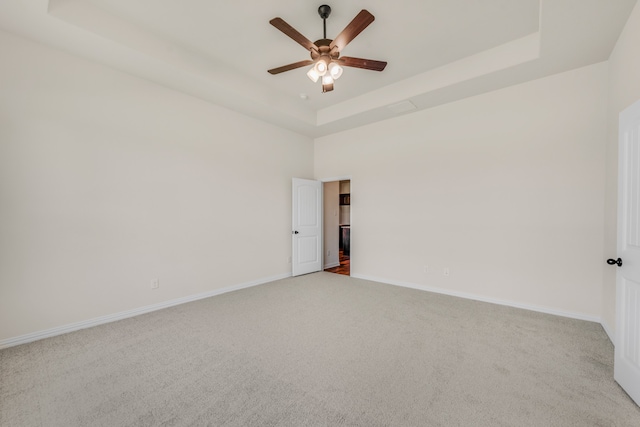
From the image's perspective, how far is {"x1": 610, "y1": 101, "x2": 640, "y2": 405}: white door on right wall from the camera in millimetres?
1735

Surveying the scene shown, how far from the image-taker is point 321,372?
2.06 meters

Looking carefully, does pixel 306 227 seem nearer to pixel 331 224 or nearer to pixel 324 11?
pixel 331 224

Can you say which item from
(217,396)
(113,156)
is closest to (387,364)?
(217,396)

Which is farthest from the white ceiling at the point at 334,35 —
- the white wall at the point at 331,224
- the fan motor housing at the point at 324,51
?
the white wall at the point at 331,224

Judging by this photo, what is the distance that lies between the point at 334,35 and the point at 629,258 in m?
3.23

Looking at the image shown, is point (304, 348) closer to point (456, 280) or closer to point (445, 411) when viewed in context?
point (445, 411)

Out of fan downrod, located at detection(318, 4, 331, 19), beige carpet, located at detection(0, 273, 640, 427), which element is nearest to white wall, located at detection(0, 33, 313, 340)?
beige carpet, located at detection(0, 273, 640, 427)

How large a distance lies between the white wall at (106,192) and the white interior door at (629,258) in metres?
4.34

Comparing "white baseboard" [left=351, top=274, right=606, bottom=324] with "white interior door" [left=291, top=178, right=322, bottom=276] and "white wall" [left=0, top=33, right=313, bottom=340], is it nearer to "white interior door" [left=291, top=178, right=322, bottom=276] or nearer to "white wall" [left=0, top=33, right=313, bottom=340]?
"white interior door" [left=291, top=178, right=322, bottom=276]

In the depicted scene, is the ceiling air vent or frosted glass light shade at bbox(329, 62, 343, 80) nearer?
frosted glass light shade at bbox(329, 62, 343, 80)

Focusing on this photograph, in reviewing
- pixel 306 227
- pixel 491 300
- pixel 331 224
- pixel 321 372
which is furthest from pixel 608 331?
pixel 331 224

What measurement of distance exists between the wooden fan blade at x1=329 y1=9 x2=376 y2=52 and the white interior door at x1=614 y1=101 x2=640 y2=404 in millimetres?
1991

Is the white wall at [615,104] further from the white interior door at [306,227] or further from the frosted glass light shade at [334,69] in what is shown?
the white interior door at [306,227]

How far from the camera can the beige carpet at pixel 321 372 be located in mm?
1632
